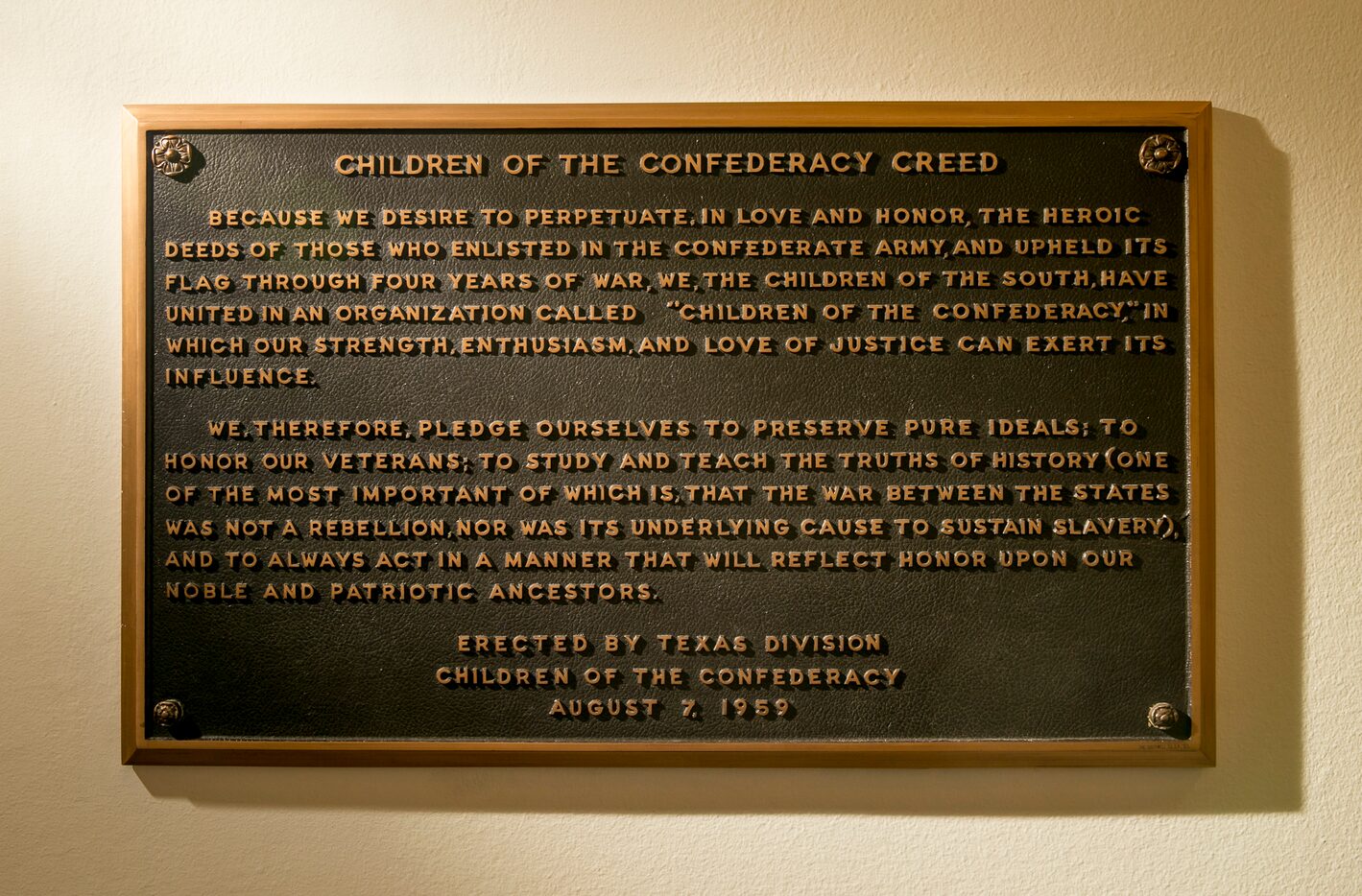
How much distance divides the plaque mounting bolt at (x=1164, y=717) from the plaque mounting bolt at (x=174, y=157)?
2.19 metres

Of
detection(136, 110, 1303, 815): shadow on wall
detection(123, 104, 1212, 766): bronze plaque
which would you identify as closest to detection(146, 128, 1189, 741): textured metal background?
detection(123, 104, 1212, 766): bronze plaque

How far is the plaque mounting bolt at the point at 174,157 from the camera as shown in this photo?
147 cm

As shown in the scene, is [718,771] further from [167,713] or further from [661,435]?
[167,713]

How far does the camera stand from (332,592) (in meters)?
1.47

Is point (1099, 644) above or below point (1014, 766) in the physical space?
above

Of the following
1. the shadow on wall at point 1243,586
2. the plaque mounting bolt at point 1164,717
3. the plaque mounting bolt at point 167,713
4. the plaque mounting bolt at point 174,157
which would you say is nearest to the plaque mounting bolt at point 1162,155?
the shadow on wall at point 1243,586

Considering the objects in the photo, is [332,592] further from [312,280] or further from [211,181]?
[211,181]

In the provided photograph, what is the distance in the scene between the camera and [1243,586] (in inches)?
58.5

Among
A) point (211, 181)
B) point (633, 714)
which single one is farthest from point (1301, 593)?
point (211, 181)

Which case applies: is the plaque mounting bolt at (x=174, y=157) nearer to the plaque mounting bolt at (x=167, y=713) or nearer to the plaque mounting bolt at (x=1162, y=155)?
the plaque mounting bolt at (x=167, y=713)

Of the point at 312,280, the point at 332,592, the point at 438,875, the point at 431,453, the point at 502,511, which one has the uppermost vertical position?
the point at 312,280

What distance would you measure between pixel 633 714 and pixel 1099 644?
934 mm

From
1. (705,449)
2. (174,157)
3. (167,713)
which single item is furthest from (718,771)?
(174,157)

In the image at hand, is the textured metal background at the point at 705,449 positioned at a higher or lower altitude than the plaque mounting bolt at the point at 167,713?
higher
